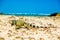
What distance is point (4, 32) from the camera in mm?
Result: 6625

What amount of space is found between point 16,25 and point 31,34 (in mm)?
1458

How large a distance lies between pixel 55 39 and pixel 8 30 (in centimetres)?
217

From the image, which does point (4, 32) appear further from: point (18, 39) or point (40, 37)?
point (40, 37)

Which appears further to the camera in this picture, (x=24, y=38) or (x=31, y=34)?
(x=31, y=34)

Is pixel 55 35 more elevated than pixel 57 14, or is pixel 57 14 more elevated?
pixel 57 14

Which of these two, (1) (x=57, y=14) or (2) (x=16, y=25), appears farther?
(1) (x=57, y=14)

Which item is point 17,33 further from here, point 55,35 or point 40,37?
point 55,35

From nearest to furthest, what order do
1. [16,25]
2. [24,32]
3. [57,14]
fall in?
[24,32], [16,25], [57,14]

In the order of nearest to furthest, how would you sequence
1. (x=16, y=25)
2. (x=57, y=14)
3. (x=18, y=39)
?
1. (x=18, y=39)
2. (x=16, y=25)
3. (x=57, y=14)

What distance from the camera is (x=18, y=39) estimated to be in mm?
5910

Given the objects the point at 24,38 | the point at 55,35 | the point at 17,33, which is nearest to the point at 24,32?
the point at 17,33

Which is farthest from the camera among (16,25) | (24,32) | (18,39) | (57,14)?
(57,14)

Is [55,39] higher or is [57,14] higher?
[57,14]

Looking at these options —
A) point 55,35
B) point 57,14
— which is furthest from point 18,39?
point 57,14
